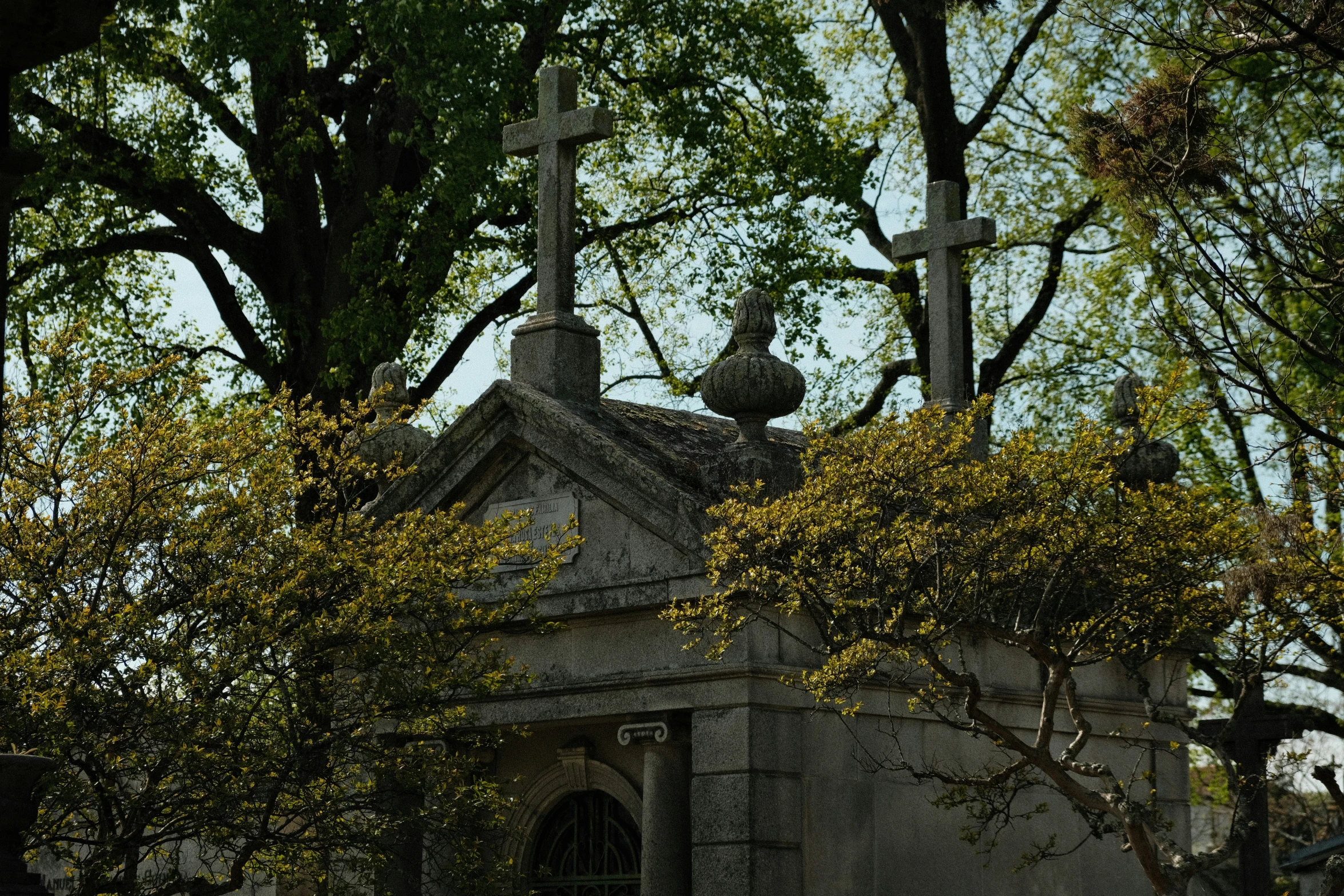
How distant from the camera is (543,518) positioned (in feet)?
32.8

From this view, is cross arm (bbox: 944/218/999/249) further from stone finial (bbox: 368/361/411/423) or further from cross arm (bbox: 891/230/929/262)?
stone finial (bbox: 368/361/411/423)

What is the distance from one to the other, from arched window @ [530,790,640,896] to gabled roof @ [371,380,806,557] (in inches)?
71.2

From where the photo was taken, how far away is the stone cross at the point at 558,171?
10680 mm

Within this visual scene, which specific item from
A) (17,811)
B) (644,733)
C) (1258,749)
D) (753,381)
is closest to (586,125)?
(753,381)

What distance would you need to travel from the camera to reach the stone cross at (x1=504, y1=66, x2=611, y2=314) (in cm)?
1068

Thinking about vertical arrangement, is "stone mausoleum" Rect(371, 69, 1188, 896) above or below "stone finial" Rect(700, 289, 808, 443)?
below

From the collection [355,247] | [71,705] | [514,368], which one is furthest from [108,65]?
[71,705]

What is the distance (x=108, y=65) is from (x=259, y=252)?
2408mm

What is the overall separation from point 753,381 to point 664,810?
237 cm

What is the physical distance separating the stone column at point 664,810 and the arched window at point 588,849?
514 millimetres

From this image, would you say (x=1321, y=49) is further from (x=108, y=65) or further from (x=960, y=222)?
(x=108, y=65)

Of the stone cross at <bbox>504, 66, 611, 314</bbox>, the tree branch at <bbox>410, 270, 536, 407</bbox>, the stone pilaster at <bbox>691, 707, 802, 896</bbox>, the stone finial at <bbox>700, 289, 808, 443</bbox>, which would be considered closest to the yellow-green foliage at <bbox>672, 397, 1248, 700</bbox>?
the stone pilaster at <bbox>691, 707, 802, 896</bbox>

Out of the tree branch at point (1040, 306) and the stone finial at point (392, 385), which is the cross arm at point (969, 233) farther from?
the tree branch at point (1040, 306)

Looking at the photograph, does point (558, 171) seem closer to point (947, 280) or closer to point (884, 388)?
point (947, 280)
